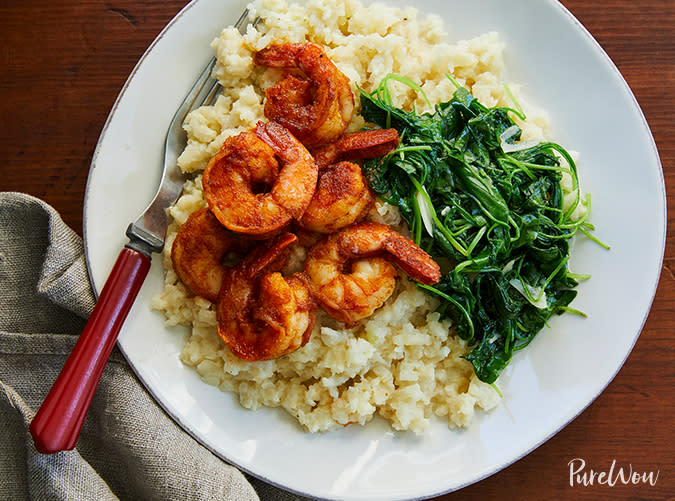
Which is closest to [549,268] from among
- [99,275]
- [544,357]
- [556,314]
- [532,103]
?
[556,314]

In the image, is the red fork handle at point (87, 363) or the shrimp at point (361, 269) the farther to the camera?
the shrimp at point (361, 269)

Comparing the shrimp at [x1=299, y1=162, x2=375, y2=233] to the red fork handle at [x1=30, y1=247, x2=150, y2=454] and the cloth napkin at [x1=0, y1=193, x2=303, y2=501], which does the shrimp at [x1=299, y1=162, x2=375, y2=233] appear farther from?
the cloth napkin at [x1=0, y1=193, x2=303, y2=501]

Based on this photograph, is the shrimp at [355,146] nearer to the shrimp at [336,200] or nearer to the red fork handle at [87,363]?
the shrimp at [336,200]

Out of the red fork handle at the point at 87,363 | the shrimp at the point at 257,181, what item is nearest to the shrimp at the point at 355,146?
the shrimp at the point at 257,181

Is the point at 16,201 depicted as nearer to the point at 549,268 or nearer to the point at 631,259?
the point at 549,268

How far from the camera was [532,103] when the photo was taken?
14.7ft

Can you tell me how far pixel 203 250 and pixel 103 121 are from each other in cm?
175

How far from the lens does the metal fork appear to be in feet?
11.5

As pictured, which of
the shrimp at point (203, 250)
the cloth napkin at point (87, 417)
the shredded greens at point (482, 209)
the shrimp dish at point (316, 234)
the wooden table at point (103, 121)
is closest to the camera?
the shrimp dish at point (316, 234)

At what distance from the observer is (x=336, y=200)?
12.1ft

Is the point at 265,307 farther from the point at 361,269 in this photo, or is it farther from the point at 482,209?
the point at 482,209

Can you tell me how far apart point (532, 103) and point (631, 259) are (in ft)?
4.65

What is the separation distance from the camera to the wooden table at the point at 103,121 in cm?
466

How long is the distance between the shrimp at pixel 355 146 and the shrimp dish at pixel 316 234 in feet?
0.03
